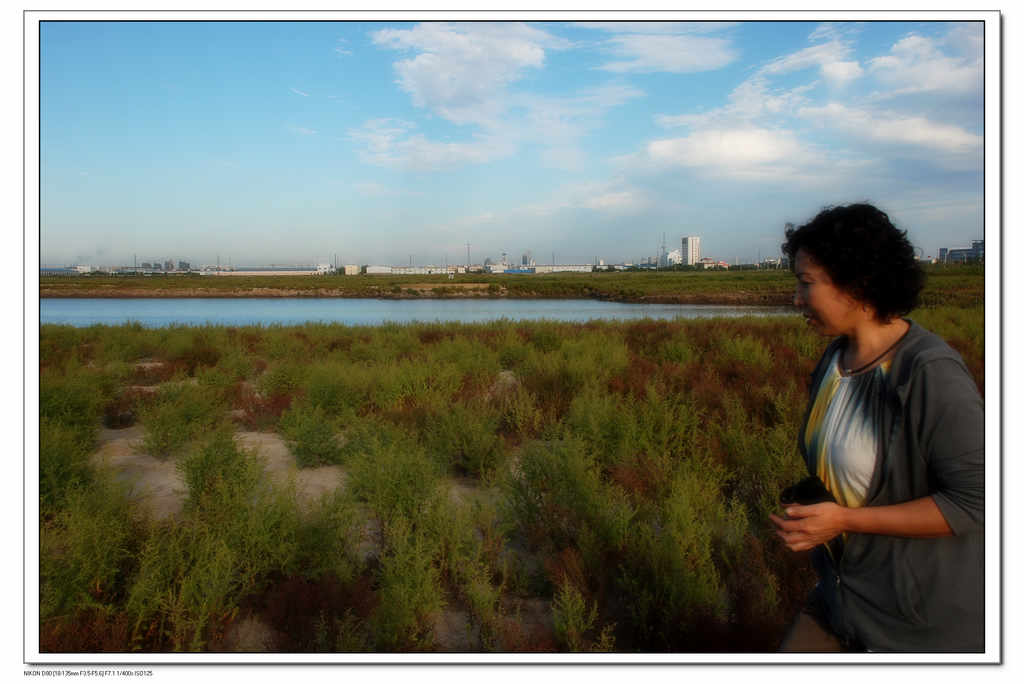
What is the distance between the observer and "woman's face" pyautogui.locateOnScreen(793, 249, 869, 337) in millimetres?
1641

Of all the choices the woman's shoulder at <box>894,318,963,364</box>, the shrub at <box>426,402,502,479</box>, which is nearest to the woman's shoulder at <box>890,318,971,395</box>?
the woman's shoulder at <box>894,318,963,364</box>

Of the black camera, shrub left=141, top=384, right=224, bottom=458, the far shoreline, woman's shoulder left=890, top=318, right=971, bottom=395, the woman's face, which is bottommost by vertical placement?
shrub left=141, top=384, right=224, bottom=458

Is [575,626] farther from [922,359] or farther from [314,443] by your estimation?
[314,443]

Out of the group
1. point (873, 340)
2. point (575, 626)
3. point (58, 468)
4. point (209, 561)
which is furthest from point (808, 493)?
point (58, 468)

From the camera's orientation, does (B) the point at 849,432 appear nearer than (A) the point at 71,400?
Yes

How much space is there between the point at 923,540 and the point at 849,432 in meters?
0.30

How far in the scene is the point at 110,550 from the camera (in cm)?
339

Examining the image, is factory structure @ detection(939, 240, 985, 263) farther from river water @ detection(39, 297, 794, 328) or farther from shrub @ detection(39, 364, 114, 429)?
river water @ detection(39, 297, 794, 328)

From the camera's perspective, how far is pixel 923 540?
1509 millimetres

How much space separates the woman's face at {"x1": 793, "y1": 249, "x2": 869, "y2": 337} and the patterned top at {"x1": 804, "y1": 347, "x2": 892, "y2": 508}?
13 cm
